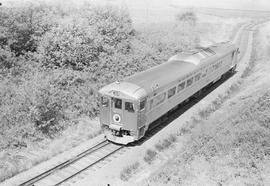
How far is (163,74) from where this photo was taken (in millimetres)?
19859

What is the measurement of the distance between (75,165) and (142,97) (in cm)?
501

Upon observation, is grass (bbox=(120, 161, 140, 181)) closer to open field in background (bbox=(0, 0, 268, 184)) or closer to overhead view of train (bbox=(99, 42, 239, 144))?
overhead view of train (bbox=(99, 42, 239, 144))

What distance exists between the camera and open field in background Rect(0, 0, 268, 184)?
59.3 ft

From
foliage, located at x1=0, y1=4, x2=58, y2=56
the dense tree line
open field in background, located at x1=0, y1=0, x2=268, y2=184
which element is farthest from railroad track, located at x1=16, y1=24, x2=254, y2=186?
foliage, located at x1=0, y1=4, x2=58, y2=56

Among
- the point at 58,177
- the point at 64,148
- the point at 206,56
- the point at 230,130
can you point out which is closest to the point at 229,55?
the point at 206,56

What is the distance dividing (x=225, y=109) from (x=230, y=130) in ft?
22.0

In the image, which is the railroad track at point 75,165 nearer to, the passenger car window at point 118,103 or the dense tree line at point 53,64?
the passenger car window at point 118,103

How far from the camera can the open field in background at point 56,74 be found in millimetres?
18078

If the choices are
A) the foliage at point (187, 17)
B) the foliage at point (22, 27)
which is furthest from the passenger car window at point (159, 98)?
the foliage at point (187, 17)

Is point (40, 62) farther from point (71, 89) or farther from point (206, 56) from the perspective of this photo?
point (206, 56)

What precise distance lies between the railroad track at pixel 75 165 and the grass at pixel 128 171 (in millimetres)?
1627

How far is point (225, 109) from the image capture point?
22.9 metres

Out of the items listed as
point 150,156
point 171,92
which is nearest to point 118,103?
point 150,156

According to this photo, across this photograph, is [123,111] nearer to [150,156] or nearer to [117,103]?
[117,103]
